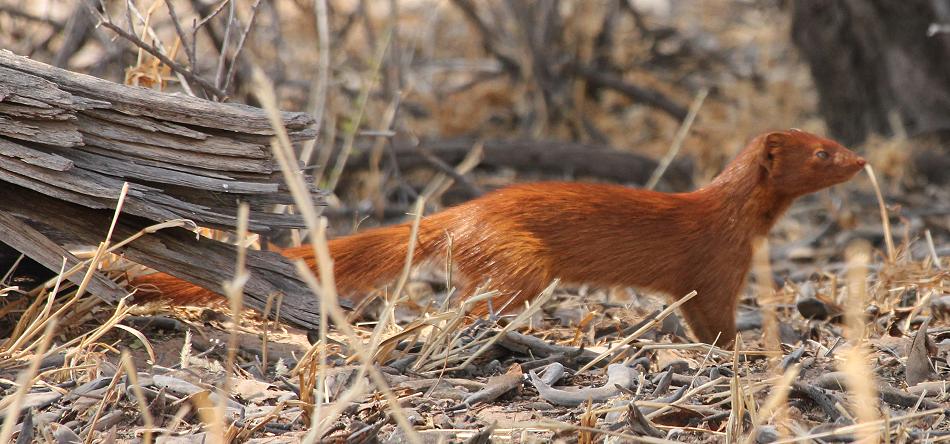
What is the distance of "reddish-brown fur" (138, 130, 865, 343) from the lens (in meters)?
3.43

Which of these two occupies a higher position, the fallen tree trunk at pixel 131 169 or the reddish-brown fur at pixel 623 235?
the fallen tree trunk at pixel 131 169

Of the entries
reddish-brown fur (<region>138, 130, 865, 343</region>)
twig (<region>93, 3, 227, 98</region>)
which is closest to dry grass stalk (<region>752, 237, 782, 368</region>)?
reddish-brown fur (<region>138, 130, 865, 343</region>)

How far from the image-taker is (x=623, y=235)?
11.9 ft

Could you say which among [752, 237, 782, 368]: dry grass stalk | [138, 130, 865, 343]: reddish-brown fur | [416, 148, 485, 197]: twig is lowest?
[752, 237, 782, 368]: dry grass stalk

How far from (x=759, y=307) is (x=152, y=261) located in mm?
2426

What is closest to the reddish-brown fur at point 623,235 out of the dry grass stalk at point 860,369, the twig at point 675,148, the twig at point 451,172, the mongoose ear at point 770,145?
the mongoose ear at point 770,145

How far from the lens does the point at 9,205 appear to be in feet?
8.87

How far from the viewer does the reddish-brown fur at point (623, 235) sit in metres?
3.43

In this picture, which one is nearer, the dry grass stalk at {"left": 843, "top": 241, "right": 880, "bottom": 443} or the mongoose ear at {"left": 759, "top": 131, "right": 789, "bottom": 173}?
the dry grass stalk at {"left": 843, "top": 241, "right": 880, "bottom": 443}

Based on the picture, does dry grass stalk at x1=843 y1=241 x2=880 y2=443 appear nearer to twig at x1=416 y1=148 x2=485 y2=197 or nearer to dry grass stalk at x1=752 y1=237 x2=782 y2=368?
dry grass stalk at x1=752 y1=237 x2=782 y2=368

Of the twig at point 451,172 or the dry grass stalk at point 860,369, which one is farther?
the twig at point 451,172

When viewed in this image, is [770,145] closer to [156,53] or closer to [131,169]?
[156,53]

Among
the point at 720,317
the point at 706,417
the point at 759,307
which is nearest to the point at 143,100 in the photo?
the point at 706,417

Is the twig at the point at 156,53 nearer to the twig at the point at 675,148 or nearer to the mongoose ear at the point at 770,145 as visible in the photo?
the mongoose ear at the point at 770,145
